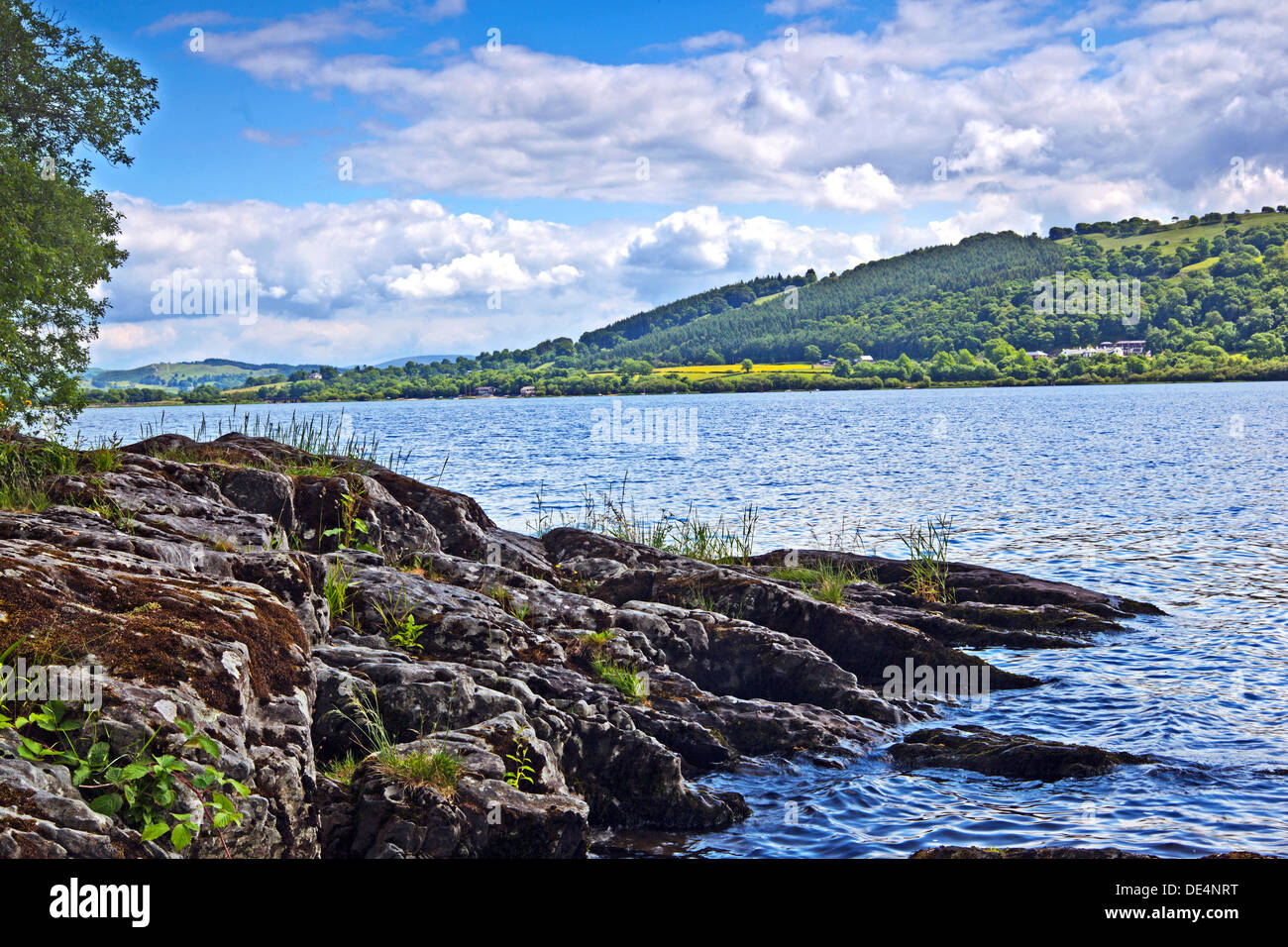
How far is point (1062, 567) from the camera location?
87.1 ft

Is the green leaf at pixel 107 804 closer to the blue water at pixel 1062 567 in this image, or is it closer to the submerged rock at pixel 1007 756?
the blue water at pixel 1062 567

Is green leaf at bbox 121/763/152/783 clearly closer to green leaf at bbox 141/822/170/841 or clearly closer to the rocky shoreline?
the rocky shoreline

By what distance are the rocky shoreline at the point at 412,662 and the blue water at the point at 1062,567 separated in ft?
2.63

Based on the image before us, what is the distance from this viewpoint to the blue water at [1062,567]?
33.5 feet

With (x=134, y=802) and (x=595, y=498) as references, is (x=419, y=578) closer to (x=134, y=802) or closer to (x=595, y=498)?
(x=134, y=802)

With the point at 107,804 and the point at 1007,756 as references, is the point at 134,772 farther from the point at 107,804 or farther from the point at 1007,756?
the point at 1007,756

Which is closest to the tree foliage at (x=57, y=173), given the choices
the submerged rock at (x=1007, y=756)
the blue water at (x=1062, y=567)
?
the blue water at (x=1062, y=567)

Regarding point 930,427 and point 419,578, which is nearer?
point 419,578

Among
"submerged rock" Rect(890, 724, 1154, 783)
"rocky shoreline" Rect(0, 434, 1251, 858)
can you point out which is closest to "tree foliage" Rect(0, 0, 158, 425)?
"rocky shoreline" Rect(0, 434, 1251, 858)

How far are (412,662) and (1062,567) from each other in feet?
71.7

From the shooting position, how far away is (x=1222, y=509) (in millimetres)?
37094

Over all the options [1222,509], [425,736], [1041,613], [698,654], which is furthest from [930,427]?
[425,736]
